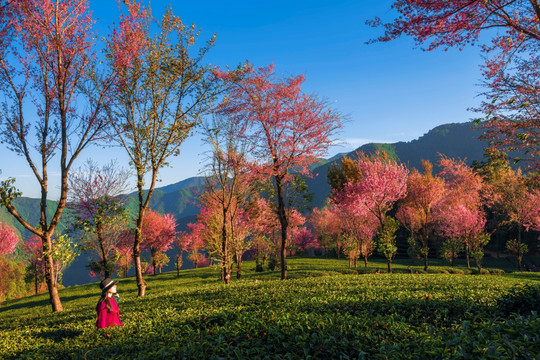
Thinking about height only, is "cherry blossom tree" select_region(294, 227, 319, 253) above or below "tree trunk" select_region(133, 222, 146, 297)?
below

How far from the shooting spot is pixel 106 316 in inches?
344

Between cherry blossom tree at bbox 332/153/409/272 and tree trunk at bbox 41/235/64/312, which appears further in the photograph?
cherry blossom tree at bbox 332/153/409/272

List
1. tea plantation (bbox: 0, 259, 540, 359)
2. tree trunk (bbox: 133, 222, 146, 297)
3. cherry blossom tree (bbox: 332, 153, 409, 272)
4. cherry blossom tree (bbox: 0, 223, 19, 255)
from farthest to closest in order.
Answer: cherry blossom tree (bbox: 0, 223, 19, 255) → cherry blossom tree (bbox: 332, 153, 409, 272) → tree trunk (bbox: 133, 222, 146, 297) → tea plantation (bbox: 0, 259, 540, 359)

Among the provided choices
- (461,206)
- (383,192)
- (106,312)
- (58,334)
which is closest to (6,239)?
(58,334)

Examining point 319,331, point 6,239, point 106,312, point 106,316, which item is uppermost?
point 6,239

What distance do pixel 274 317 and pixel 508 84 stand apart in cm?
A: 1342

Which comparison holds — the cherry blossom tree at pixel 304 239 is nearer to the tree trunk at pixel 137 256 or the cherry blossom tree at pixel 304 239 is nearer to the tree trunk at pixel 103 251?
the tree trunk at pixel 103 251

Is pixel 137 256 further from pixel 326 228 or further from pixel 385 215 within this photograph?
pixel 326 228

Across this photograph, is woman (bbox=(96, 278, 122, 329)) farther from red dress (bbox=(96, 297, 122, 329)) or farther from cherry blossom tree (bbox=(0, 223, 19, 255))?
cherry blossom tree (bbox=(0, 223, 19, 255))

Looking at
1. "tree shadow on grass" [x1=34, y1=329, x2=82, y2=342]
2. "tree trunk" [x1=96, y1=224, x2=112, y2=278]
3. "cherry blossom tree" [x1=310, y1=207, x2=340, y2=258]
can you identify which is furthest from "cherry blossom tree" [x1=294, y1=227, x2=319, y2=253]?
"tree shadow on grass" [x1=34, y1=329, x2=82, y2=342]

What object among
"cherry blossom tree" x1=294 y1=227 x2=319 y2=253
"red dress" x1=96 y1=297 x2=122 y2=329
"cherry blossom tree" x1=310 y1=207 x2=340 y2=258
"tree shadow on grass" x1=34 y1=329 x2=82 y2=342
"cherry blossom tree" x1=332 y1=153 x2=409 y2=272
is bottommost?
"cherry blossom tree" x1=294 y1=227 x2=319 y2=253

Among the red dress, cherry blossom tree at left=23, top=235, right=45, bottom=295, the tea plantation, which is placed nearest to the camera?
the tea plantation

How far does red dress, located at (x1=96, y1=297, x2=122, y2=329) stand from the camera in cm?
866

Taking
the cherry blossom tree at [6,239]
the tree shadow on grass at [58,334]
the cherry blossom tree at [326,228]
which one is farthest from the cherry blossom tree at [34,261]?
the cherry blossom tree at [326,228]
